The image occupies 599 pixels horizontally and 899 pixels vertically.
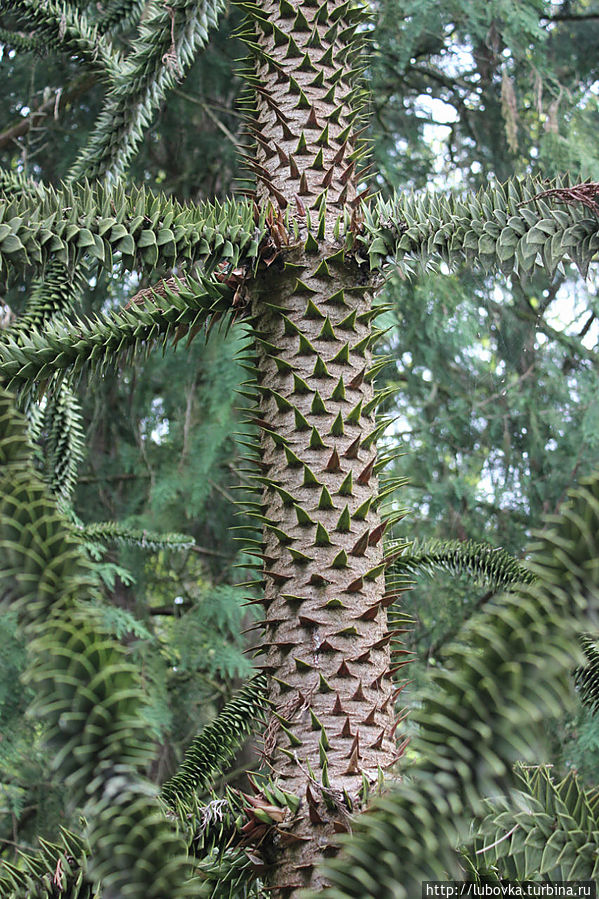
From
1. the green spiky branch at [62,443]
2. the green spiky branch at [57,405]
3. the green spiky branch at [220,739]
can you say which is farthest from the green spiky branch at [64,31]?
the green spiky branch at [220,739]

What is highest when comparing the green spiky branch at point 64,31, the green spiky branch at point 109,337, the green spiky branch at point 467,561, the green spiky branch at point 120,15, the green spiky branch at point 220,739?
the green spiky branch at point 120,15

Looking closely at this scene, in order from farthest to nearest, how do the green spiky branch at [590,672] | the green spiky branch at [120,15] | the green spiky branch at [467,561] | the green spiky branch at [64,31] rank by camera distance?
1. the green spiky branch at [120,15]
2. the green spiky branch at [64,31]
3. the green spiky branch at [467,561]
4. the green spiky branch at [590,672]

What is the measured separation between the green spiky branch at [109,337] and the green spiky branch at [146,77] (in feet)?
2.45

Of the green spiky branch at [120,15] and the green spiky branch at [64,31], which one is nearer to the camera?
the green spiky branch at [64,31]

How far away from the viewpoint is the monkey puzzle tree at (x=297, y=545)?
592 mm

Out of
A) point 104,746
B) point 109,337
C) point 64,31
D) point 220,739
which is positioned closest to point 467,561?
point 220,739

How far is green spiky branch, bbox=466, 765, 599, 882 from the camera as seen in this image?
0.81 meters

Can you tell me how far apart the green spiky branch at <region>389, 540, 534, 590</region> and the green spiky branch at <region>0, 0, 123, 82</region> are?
1.45 metres

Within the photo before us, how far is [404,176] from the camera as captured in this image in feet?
15.2

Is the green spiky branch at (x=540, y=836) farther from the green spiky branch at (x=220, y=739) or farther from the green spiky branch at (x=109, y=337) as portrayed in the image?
the green spiky branch at (x=109, y=337)

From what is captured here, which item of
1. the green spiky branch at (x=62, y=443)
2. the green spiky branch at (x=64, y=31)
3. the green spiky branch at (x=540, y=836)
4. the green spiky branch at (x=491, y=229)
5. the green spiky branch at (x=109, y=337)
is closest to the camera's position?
the green spiky branch at (x=540, y=836)

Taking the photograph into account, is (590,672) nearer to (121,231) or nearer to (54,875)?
(54,875)

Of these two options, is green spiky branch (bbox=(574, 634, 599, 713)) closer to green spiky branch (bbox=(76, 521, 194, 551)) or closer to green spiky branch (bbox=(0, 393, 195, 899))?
green spiky branch (bbox=(0, 393, 195, 899))

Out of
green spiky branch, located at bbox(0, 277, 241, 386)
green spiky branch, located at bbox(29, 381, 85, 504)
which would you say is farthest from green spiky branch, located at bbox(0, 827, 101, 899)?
green spiky branch, located at bbox(29, 381, 85, 504)
